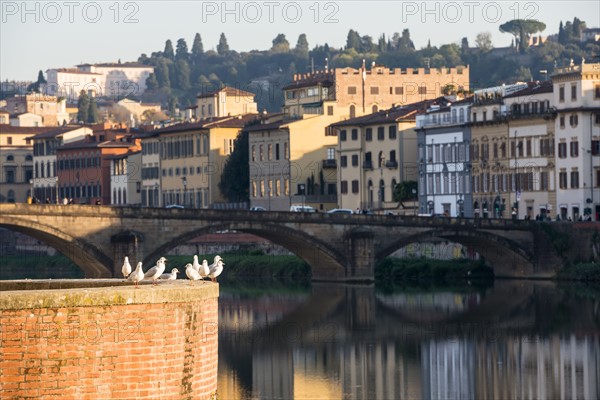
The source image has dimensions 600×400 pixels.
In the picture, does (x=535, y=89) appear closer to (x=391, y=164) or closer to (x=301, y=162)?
(x=391, y=164)

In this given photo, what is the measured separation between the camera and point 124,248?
7831cm

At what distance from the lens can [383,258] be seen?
8744 centimetres

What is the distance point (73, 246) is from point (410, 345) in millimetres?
26592

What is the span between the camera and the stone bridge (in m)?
78.1

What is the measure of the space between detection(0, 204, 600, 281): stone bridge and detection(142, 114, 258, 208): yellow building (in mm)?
36404

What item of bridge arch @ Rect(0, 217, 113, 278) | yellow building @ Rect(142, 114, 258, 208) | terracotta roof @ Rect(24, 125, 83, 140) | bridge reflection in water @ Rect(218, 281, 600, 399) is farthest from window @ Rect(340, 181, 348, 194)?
terracotta roof @ Rect(24, 125, 83, 140)

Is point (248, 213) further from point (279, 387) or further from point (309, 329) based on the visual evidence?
point (279, 387)

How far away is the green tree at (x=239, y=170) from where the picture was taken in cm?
11950

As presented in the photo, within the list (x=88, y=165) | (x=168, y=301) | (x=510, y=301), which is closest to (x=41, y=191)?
(x=88, y=165)

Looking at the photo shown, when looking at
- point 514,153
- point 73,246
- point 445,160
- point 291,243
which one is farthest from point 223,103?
point 73,246

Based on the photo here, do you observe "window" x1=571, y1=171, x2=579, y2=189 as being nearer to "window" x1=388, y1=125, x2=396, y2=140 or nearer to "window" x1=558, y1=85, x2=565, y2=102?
"window" x1=558, y1=85, x2=565, y2=102

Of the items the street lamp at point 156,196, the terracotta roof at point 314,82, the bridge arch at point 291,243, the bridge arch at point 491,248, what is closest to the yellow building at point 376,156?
the terracotta roof at point 314,82

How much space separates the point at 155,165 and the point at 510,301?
6302cm

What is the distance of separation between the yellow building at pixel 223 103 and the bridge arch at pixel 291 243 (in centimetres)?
5582
